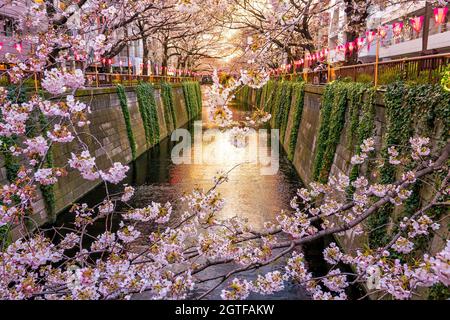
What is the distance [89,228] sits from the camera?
12.8 m

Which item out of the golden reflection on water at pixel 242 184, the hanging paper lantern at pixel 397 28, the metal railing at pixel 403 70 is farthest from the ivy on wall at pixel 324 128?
the hanging paper lantern at pixel 397 28

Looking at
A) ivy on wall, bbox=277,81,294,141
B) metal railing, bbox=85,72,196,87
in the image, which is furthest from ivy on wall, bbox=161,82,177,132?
ivy on wall, bbox=277,81,294,141

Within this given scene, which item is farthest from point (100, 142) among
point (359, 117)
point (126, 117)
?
point (359, 117)

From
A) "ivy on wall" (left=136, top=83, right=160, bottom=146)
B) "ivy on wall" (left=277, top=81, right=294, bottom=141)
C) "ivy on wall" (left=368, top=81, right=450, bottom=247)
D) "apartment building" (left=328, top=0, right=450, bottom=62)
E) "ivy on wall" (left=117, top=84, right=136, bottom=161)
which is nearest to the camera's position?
"ivy on wall" (left=368, top=81, right=450, bottom=247)

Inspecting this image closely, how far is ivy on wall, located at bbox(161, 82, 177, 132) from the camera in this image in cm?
3447

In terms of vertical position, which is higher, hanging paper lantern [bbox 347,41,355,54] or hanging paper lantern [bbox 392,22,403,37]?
hanging paper lantern [bbox 392,22,403,37]

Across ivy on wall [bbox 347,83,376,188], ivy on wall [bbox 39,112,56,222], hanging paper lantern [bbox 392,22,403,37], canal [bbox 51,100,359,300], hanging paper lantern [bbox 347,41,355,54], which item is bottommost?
A: canal [bbox 51,100,359,300]

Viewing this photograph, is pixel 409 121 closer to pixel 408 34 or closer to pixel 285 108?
pixel 285 108

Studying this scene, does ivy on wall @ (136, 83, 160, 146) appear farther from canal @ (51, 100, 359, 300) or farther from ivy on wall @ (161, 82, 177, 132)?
ivy on wall @ (161, 82, 177, 132)

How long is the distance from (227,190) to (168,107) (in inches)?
765

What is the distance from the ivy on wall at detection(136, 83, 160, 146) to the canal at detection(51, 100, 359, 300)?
2.10 metres

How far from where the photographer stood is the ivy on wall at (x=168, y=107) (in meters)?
34.5

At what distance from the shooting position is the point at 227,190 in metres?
17.3
